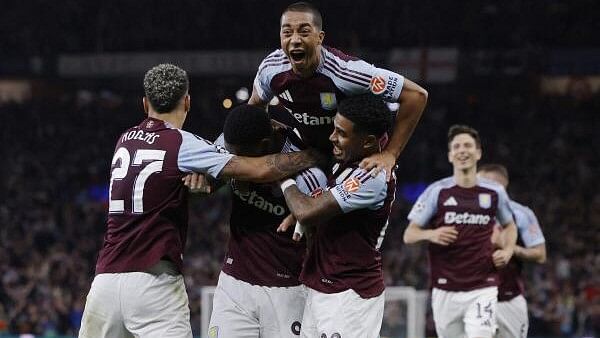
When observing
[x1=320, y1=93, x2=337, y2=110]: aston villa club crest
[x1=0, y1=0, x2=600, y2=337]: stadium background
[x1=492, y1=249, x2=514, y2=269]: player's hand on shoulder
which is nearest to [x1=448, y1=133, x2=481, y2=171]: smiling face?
[x1=492, y1=249, x2=514, y2=269]: player's hand on shoulder

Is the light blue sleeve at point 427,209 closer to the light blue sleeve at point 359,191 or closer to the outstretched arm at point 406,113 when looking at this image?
the outstretched arm at point 406,113

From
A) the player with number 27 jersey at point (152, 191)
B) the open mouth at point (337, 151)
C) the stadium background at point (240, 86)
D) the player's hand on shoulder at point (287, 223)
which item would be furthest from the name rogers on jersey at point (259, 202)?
the stadium background at point (240, 86)

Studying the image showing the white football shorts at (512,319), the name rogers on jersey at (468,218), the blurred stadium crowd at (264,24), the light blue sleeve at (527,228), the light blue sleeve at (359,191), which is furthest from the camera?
the blurred stadium crowd at (264,24)

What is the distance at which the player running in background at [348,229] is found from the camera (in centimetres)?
534

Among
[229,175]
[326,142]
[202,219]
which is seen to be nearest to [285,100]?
[326,142]

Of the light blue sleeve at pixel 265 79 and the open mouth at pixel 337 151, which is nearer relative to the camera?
the open mouth at pixel 337 151

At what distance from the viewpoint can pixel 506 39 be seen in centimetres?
2409

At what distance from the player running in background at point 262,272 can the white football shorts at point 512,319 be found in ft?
13.3

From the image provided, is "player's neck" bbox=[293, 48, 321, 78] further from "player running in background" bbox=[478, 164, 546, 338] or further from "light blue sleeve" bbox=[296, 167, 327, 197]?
"player running in background" bbox=[478, 164, 546, 338]

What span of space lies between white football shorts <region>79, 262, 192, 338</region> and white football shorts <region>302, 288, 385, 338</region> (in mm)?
701

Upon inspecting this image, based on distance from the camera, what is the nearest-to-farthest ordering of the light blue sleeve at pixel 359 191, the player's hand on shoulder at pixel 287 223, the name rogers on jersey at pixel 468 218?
the light blue sleeve at pixel 359 191 → the player's hand on shoulder at pixel 287 223 → the name rogers on jersey at pixel 468 218

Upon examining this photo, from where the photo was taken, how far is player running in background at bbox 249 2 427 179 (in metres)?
5.73

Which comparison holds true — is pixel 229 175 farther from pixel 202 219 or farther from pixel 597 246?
pixel 202 219

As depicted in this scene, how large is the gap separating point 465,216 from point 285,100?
11.6 ft
